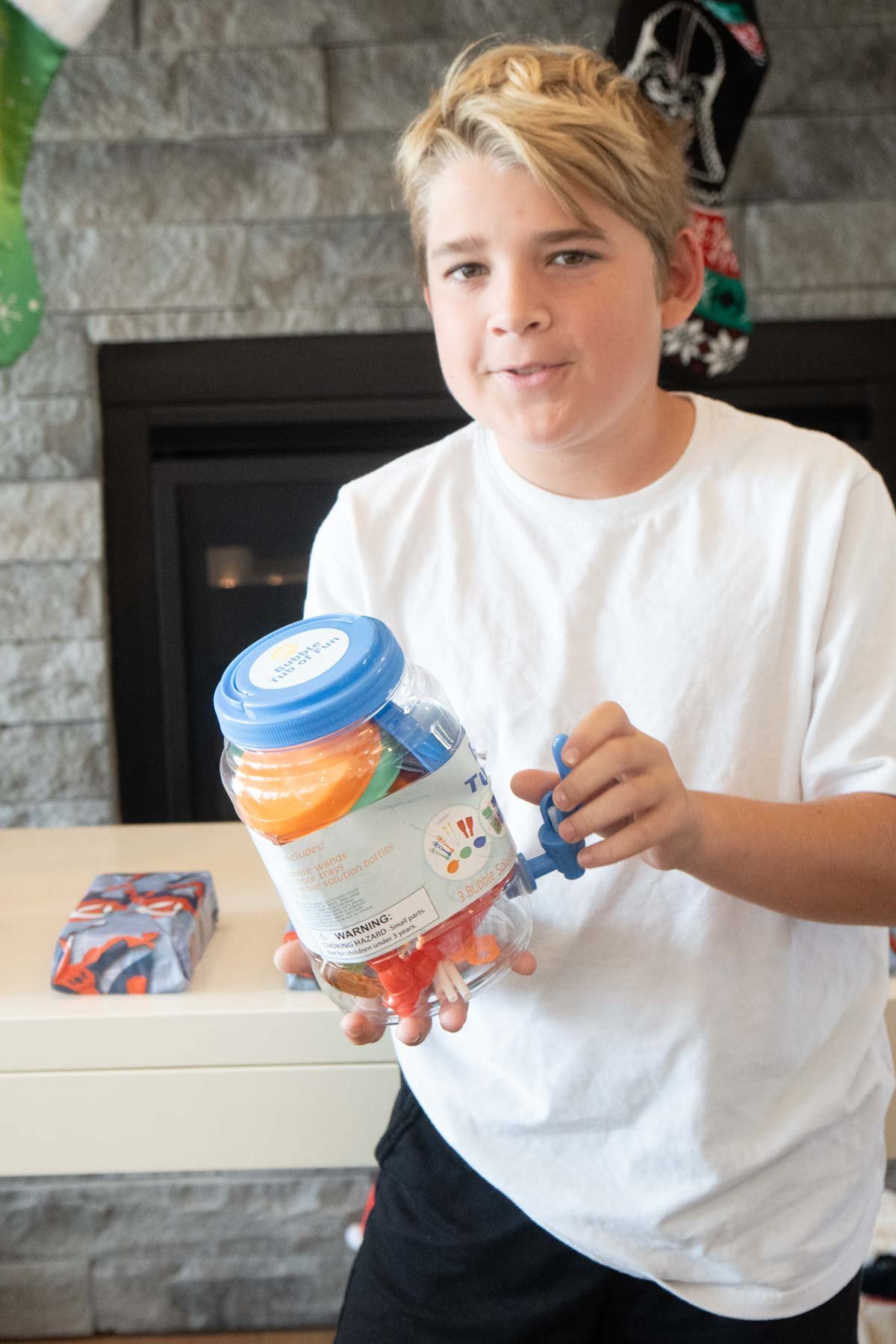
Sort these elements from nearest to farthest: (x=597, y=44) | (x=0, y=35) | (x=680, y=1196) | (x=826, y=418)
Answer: (x=680, y=1196), (x=0, y=35), (x=597, y=44), (x=826, y=418)

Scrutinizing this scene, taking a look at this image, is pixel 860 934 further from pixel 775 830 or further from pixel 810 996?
pixel 775 830

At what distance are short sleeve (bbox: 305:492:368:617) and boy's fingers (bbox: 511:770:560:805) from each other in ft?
0.72

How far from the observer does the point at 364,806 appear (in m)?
0.59

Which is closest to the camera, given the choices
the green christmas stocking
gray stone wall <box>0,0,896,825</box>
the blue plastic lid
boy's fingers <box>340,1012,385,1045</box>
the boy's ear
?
the blue plastic lid

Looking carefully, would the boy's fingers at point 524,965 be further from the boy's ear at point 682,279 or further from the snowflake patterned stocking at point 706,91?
the snowflake patterned stocking at point 706,91

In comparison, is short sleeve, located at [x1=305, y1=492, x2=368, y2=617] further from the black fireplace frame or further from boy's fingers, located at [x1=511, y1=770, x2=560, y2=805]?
the black fireplace frame

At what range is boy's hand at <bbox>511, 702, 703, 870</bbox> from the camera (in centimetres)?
62

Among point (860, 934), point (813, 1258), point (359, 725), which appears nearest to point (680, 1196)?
point (813, 1258)

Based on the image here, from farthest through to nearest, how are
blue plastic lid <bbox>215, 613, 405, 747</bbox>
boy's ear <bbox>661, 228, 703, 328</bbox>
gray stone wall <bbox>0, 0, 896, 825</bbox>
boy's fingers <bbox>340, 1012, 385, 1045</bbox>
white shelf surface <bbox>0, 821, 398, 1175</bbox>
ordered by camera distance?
1. gray stone wall <bbox>0, 0, 896, 825</bbox>
2. white shelf surface <bbox>0, 821, 398, 1175</bbox>
3. boy's ear <bbox>661, 228, 703, 328</bbox>
4. boy's fingers <bbox>340, 1012, 385, 1045</bbox>
5. blue plastic lid <bbox>215, 613, 405, 747</bbox>

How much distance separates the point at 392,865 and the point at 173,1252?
122cm

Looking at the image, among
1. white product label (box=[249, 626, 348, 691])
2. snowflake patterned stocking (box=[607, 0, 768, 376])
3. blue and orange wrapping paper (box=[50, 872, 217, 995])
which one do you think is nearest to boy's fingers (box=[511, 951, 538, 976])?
white product label (box=[249, 626, 348, 691])

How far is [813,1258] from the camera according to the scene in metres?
0.75

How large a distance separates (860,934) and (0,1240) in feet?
4.12

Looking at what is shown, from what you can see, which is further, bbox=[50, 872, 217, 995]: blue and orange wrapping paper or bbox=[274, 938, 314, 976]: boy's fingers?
bbox=[50, 872, 217, 995]: blue and orange wrapping paper
